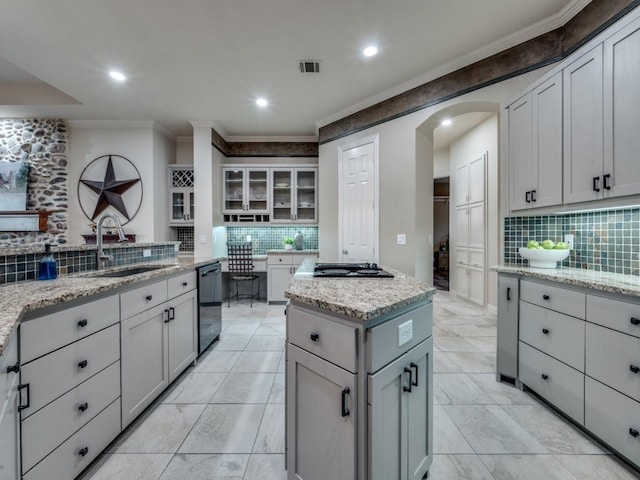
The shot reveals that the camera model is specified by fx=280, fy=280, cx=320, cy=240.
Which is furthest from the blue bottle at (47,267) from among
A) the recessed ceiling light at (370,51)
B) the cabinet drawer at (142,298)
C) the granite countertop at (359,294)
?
the recessed ceiling light at (370,51)

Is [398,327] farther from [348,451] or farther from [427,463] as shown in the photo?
[427,463]

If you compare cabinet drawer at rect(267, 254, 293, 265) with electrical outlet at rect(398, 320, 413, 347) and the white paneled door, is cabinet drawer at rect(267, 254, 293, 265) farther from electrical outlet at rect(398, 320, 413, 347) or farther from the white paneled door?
electrical outlet at rect(398, 320, 413, 347)

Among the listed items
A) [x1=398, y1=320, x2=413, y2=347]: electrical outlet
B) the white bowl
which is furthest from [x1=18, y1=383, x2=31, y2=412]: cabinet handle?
the white bowl

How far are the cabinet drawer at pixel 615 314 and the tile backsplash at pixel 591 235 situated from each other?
0.61 meters

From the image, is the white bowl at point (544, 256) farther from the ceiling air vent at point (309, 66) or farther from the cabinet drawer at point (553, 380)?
the ceiling air vent at point (309, 66)

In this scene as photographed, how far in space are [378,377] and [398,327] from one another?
20 centimetres

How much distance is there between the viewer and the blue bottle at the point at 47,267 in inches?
65.1

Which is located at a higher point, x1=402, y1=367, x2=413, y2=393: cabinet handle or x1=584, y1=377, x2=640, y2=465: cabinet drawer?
x1=402, y1=367, x2=413, y2=393: cabinet handle

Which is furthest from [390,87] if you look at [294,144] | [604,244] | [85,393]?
[85,393]

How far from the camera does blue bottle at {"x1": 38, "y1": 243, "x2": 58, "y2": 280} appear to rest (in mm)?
1654

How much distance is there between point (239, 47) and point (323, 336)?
9.67ft

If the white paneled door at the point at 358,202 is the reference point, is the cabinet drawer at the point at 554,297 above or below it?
below

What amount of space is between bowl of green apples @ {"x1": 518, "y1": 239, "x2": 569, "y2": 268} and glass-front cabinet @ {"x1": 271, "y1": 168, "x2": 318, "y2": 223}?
3.41 m

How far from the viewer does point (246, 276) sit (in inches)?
179
